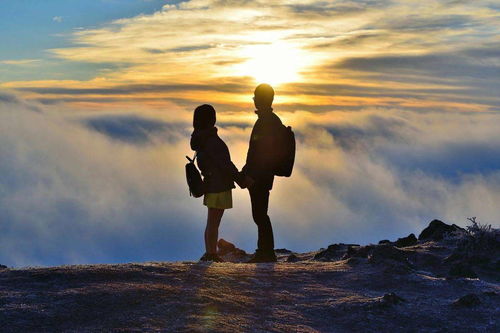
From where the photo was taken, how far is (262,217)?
11133 mm

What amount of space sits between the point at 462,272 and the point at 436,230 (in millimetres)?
4064

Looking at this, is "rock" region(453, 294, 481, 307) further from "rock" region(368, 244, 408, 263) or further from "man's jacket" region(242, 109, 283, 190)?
"man's jacket" region(242, 109, 283, 190)

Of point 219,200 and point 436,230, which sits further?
point 436,230

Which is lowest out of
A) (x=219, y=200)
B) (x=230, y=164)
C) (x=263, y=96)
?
(x=219, y=200)

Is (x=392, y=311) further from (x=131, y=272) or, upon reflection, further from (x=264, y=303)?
(x=131, y=272)

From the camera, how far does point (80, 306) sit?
7203mm

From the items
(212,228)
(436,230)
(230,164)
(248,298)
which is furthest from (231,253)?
(248,298)

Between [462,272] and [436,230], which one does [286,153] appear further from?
[436,230]

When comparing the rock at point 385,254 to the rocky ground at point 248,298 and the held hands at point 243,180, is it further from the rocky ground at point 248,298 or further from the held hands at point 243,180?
the held hands at point 243,180

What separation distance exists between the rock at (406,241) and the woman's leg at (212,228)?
177 inches

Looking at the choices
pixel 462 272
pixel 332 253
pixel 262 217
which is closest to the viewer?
pixel 462 272

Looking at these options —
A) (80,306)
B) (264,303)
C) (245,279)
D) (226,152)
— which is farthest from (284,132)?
(80,306)

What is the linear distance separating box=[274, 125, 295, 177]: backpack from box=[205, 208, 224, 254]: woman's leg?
3.92ft

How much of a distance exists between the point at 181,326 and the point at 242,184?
14.8 feet
